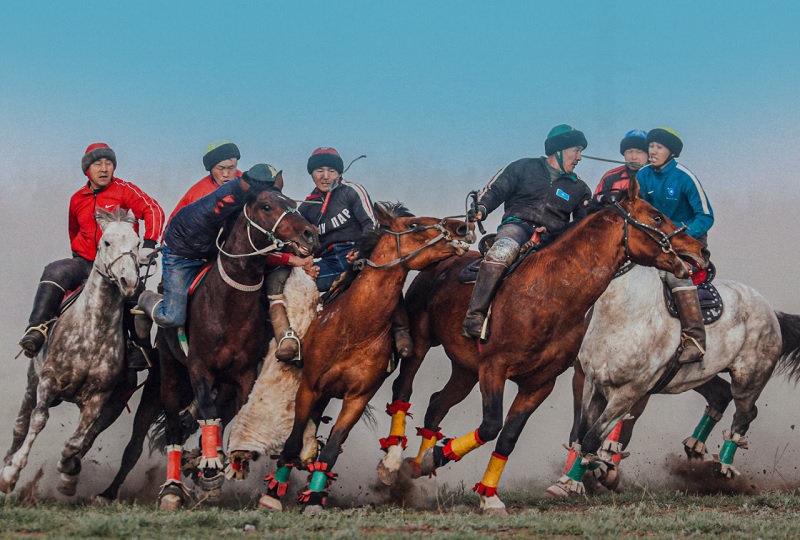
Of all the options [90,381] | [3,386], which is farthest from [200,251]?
[3,386]

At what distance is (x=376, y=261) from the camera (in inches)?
430

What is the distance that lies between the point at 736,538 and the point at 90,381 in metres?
6.06

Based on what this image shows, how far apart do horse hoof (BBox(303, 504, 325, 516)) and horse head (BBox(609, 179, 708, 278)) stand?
3.41 m

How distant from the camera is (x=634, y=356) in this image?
1208 cm

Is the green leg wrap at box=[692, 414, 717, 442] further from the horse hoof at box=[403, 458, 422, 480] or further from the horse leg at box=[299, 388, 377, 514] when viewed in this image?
the horse leg at box=[299, 388, 377, 514]

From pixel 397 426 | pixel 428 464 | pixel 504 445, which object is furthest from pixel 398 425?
pixel 504 445

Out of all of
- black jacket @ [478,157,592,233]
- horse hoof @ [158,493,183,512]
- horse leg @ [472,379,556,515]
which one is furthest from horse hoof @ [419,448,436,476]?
black jacket @ [478,157,592,233]

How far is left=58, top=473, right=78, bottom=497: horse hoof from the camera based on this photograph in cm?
1190

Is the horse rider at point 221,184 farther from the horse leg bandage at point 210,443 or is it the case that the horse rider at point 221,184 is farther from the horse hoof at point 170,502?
the horse hoof at point 170,502

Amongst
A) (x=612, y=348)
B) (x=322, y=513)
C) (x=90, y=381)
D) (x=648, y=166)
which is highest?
(x=648, y=166)

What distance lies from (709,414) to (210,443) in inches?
227

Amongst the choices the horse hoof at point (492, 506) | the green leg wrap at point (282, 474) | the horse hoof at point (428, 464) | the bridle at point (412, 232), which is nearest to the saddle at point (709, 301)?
the bridle at point (412, 232)

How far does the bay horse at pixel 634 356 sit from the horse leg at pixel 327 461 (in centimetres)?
247

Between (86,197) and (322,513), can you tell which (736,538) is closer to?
(322,513)
